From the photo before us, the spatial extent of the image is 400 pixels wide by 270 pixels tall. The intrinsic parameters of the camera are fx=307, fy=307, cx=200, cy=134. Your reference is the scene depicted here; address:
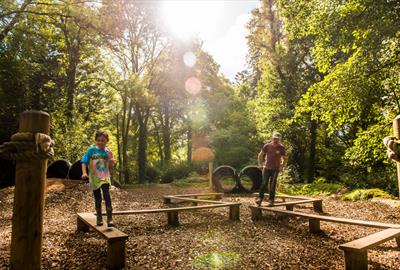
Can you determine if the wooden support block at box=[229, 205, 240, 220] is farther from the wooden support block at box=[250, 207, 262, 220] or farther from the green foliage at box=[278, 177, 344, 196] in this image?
the green foliage at box=[278, 177, 344, 196]

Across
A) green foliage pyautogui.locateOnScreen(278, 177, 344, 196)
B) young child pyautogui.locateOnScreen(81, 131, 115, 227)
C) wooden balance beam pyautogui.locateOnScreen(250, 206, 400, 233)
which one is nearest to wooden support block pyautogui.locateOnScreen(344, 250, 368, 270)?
wooden balance beam pyautogui.locateOnScreen(250, 206, 400, 233)

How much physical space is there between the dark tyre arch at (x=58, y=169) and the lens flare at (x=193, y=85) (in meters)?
15.3

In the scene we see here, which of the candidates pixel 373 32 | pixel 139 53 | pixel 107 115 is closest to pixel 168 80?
pixel 139 53

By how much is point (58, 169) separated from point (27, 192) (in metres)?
14.0

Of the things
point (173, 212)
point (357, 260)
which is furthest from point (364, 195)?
point (357, 260)

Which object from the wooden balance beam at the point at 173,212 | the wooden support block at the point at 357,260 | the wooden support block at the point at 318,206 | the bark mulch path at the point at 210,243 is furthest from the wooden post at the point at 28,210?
the wooden support block at the point at 318,206

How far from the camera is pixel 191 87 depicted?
29422 mm

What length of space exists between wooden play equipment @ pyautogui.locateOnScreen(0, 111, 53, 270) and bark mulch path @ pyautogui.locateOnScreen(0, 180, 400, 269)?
1.56m

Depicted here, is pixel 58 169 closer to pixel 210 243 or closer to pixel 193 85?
pixel 210 243

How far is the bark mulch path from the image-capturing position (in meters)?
4.75

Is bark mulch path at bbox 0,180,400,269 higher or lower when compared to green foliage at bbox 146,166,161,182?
lower

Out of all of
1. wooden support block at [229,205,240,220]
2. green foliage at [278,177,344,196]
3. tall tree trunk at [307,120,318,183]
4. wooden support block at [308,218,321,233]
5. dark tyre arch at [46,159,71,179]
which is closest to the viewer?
wooden support block at [308,218,321,233]

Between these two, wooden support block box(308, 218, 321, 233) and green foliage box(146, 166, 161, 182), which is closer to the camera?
wooden support block box(308, 218, 321, 233)

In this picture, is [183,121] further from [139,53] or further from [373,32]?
[373,32]
